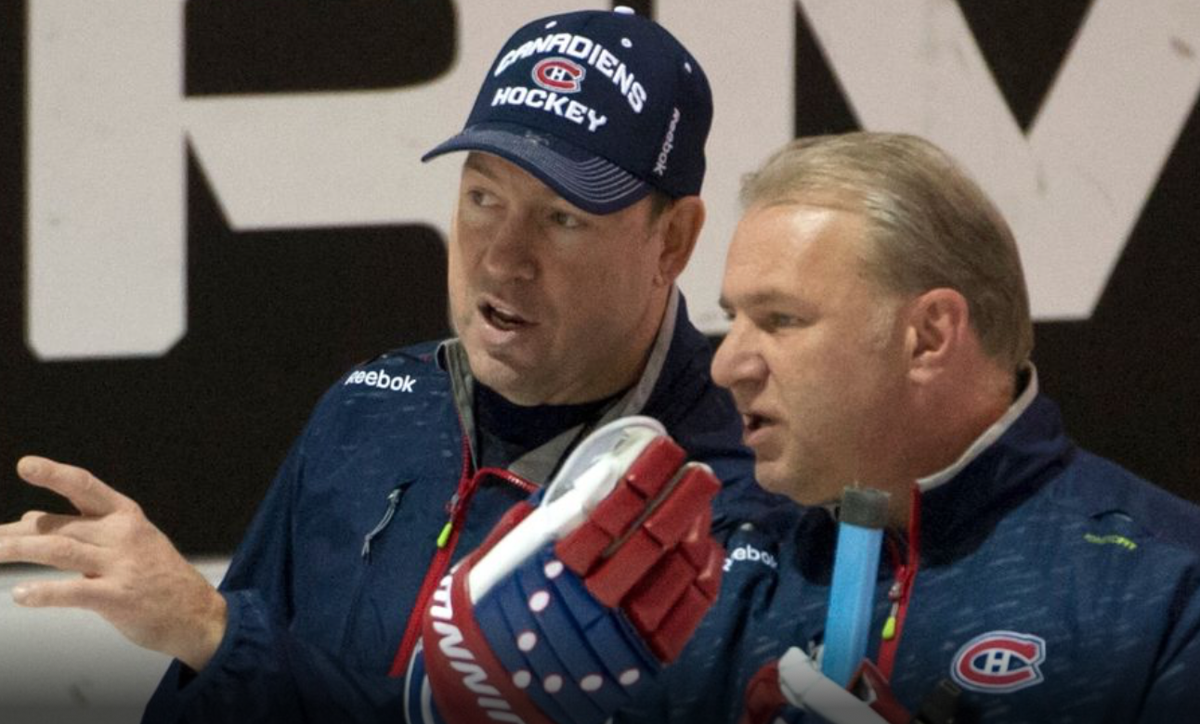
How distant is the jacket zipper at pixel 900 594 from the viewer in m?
1.57

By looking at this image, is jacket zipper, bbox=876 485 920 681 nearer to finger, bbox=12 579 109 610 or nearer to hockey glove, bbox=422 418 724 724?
hockey glove, bbox=422 418 724 724

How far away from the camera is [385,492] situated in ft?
6.03

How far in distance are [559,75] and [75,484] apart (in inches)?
21.1

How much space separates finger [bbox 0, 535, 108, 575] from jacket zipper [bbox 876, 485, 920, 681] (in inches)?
22.4

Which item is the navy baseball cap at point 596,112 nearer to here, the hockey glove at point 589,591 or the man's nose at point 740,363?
the man's nose at point 740,363

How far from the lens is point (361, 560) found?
1804 millimetres

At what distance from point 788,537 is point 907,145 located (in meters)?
0.33

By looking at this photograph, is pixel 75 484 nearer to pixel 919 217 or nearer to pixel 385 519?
pixel 385 519

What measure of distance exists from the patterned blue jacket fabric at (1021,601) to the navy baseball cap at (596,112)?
0.32m

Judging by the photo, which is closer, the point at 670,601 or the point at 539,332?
the point at 670,601

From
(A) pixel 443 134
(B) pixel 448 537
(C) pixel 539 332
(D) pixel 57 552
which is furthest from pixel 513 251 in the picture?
(A) pixel 443 134

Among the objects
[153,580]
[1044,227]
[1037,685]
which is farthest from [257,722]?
[1044,227]

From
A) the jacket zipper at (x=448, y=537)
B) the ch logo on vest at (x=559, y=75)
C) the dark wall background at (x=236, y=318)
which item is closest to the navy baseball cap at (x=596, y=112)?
the ch logo on vest at (x=559, y=75)

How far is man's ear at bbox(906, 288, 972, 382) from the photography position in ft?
5.19
